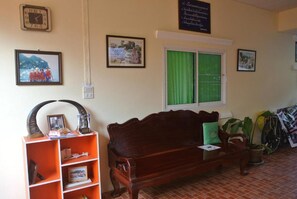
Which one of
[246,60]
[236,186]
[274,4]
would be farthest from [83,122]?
[274,4]

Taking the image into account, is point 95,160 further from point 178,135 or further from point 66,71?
point 178,135

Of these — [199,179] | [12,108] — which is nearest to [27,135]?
[12,108]

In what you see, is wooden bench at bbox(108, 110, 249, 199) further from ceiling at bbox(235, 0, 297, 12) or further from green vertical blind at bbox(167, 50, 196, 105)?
ceiling at bbox(235, 0, 297, 12)

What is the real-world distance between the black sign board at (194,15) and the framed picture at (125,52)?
82 centimetres

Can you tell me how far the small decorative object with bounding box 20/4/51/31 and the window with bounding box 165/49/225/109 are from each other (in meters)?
1.67

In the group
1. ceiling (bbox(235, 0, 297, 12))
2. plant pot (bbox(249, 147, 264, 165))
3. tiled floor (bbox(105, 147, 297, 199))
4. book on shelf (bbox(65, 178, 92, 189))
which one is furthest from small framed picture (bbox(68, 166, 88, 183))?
ceiling (bbox(235, 0, 297, 12))

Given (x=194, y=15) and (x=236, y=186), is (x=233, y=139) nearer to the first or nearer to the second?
(x=236, y=186)

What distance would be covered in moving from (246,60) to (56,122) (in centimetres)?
357

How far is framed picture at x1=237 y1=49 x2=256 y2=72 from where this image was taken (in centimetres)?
440

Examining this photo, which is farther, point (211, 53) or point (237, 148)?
point (211, 53)

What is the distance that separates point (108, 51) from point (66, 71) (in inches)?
22.7

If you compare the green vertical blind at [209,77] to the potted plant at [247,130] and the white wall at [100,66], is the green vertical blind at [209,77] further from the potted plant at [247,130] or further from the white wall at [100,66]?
the potted plant at [247,130]

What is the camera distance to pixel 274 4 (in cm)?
449

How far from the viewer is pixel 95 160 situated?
104 inches
